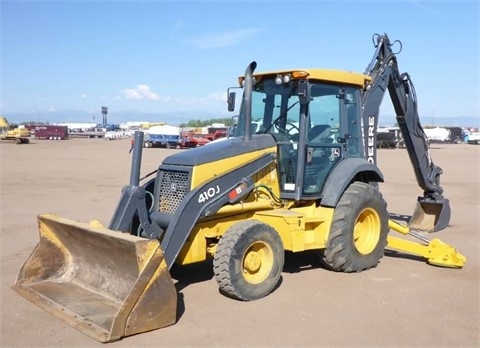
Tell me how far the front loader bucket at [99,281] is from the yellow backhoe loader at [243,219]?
0.01 meters

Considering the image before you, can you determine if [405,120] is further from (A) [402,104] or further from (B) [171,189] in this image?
(B) [171,189]

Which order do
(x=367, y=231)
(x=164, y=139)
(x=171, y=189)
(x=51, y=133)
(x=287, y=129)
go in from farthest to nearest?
(x=51, y=133)
(x=164, y=139)
(x=367, y=231)
(x=287, y=129)
(x=171, y=189)

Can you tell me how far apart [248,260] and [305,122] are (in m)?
1.96

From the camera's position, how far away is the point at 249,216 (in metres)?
6.50

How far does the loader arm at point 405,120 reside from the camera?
8203 mm

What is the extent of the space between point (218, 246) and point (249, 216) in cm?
89

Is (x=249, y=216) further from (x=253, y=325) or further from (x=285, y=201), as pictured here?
(x=253, y=325)

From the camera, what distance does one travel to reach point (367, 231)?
7.51 m

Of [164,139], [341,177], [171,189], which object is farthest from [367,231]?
[164,139]

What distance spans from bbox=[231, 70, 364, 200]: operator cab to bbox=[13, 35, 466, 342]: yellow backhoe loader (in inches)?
0.6

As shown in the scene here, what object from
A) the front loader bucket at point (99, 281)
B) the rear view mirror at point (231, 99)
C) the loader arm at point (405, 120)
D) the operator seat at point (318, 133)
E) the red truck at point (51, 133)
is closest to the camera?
the front loader bucket at point (99, 281)

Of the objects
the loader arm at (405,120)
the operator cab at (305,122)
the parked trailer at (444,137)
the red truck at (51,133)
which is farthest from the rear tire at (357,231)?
the parked trailer at (444,137)

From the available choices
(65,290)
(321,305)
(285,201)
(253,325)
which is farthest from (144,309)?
(285,201)

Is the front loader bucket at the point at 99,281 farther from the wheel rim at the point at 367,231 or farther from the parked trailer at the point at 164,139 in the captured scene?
the parked trailer at the point at 164,139
